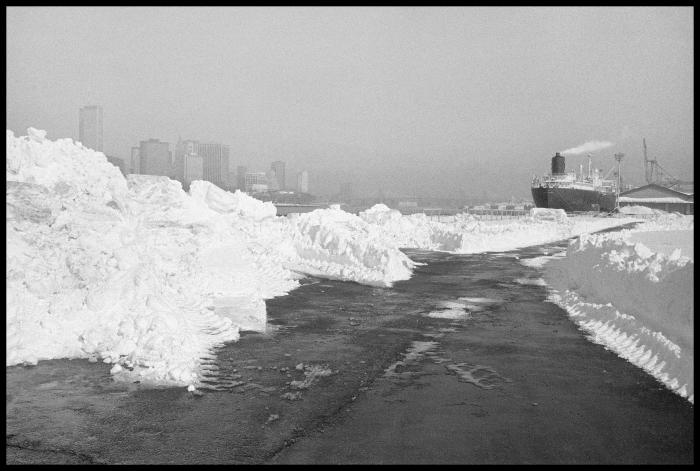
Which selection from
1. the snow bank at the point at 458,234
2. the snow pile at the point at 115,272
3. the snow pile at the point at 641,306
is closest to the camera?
the snow pile at the point at 641,306

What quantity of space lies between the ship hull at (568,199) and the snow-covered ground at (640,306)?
67.5 m

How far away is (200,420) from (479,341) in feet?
19.8

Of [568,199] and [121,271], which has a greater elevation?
[568,199]

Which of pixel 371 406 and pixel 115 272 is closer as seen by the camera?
pixel 371 406

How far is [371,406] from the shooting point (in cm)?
718

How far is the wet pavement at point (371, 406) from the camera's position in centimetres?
580

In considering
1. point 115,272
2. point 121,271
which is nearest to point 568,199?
point 121,271

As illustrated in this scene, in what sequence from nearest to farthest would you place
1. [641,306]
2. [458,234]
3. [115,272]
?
[115,272] → [641,306] → [458,234]

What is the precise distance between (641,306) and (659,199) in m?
102

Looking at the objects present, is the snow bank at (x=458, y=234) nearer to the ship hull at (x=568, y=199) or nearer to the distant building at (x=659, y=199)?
the ship hull at (x=568, y=199)

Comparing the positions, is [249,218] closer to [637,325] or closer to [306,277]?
[306,277]

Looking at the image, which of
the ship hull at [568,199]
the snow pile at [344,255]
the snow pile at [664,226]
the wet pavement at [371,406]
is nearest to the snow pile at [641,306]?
the wet pavement at [371,406]

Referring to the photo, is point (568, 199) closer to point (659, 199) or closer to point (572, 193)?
point (572, 193)

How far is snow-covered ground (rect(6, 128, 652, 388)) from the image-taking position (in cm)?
925
